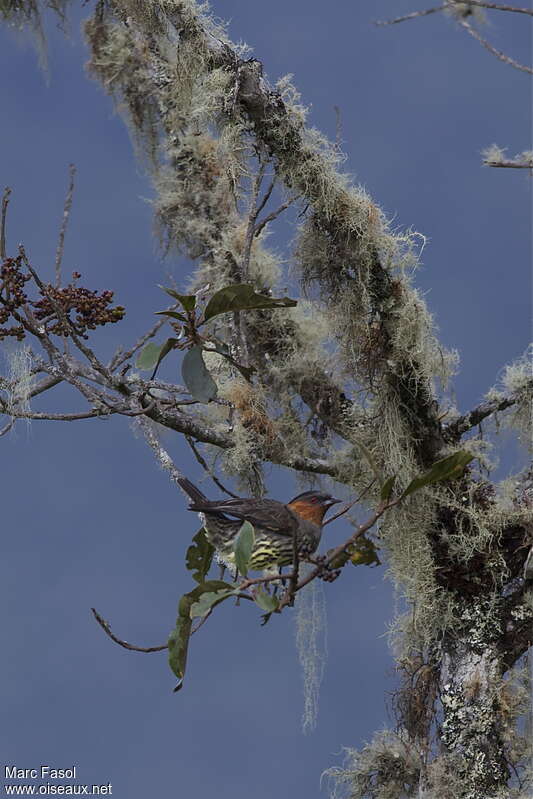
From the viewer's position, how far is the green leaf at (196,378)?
77.0 inches

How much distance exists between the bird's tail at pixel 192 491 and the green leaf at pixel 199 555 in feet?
0.23

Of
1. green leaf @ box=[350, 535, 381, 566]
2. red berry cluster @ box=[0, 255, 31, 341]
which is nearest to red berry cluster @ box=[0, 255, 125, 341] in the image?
red berry cluster @ box=[0, 255, 31, 341]

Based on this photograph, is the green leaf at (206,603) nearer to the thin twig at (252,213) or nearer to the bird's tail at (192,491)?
the bird's tail at (192,491)

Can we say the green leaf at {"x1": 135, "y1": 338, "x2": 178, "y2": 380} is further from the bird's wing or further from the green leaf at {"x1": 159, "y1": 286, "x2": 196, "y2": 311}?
the bird's wing

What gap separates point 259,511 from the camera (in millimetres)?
1991

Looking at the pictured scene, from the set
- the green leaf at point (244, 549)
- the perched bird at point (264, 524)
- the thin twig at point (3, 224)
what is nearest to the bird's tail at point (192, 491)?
the perched bird at point (264, 524)

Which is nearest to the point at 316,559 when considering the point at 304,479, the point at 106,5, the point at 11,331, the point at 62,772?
the point at 11,331

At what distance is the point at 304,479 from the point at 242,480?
11.2 inches

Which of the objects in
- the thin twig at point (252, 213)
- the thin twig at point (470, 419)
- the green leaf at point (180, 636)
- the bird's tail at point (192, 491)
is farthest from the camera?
the thin twig at point (470, 419)

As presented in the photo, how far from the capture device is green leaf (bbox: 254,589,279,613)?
1.70 metres

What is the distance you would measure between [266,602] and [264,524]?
0.92ft

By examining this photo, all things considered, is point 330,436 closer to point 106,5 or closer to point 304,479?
point 304,479

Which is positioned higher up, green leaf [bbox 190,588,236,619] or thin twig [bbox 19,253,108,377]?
thin twig [bbox 19,253,108,377]

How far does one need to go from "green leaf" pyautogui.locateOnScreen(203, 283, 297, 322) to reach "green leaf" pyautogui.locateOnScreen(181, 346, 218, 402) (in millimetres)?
85
